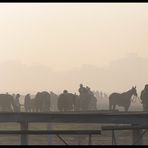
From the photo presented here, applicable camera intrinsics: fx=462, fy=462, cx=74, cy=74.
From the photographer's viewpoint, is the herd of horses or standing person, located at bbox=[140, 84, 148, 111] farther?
the herd of horses

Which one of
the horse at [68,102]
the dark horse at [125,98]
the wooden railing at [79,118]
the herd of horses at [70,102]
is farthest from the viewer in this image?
the dark horse at [125,98]

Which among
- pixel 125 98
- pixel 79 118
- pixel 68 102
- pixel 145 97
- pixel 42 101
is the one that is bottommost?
pixel 79 118

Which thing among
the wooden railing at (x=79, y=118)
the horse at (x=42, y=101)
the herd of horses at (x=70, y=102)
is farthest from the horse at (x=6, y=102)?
the wooden railing at (x=79, y=118)

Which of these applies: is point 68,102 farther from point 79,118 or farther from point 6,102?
point 79,118

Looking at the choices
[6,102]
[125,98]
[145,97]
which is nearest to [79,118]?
[145,97]

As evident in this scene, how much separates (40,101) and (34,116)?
27.5 metres

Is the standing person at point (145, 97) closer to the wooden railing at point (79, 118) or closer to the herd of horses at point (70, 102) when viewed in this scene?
the herd of horses at point (70, 102)

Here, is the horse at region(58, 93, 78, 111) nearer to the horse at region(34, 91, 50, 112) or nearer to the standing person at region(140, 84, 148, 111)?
the horse at region(34, 91, 50, 112)

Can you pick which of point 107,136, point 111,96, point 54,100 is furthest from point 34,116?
point 54,100

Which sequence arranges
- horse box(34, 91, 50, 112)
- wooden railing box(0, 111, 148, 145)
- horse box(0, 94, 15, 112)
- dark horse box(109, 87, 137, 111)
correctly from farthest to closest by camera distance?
horse box(34, 91, 50, 112)
horse box(0, 94, 15, 112)
dark horse box(109, 87, 137, 111)
wooden railing box(0, 111, 148, 145)

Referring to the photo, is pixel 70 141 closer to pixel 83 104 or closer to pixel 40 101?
pixel 83 104

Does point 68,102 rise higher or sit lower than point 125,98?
lower

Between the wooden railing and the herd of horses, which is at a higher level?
the herd of horses

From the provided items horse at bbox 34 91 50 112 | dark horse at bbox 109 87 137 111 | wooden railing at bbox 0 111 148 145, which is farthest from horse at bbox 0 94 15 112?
wooden railing at bbox 0 111 148 145
